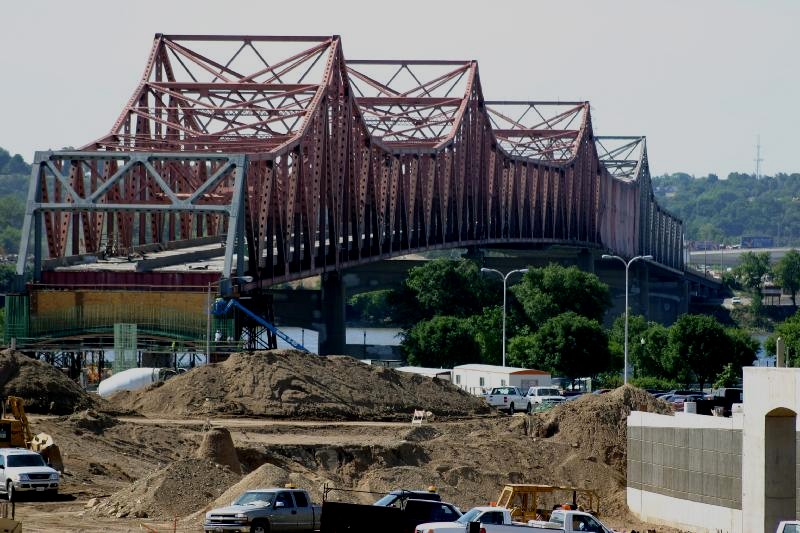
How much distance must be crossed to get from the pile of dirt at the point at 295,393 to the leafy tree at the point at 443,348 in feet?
151

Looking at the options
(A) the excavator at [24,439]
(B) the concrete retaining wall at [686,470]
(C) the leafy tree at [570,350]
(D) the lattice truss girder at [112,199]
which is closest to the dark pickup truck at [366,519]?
(B) the concrete retaining wall at [686,470]

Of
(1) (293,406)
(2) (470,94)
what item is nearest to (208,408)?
(1) (293,406)

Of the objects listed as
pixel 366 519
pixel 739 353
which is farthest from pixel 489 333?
pixel 366 519

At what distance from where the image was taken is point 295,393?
8025 centimetres

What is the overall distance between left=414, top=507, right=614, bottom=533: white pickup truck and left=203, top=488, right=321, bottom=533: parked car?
3991 mm

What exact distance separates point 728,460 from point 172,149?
68.1m

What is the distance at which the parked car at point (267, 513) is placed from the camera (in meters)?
44.8

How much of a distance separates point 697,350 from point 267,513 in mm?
79362

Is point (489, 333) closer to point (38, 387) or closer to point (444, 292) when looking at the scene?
point (444, 292)

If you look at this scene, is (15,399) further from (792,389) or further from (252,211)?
(252,211)

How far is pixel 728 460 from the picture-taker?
54188mm

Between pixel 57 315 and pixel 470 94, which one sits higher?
pixel 470 94

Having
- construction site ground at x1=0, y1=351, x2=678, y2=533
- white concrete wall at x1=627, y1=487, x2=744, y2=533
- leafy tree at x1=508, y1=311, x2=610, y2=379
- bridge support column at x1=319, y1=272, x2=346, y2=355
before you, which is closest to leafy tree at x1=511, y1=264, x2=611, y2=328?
bridge support column at x1=319, y1=272, x2=346, y2=355

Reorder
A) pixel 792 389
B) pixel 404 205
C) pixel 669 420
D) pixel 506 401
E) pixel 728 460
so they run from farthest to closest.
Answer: pixel 404 205 < pixel 506 401 < pixel 669 420 < pixel 728 460 < pixel 792 389
